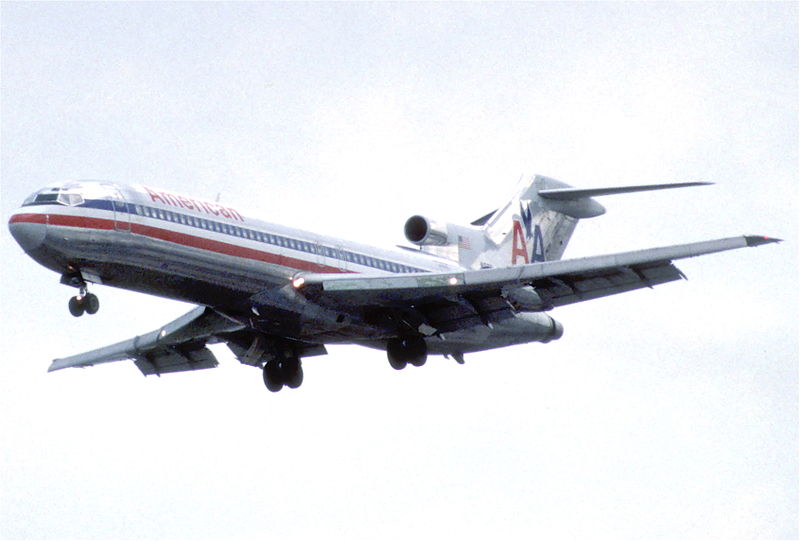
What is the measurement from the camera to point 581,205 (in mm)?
39906

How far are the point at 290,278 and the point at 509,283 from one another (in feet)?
14.6

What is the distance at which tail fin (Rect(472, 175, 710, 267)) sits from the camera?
39.2m

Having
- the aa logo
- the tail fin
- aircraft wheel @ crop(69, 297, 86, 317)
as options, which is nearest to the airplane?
aircraft wheel @ crop(69, 297, 86, 317)

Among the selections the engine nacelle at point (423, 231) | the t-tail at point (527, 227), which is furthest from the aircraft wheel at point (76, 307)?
the t-tail at point (527, 227)

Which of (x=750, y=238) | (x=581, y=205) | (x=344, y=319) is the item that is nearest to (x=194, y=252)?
(x=344, y=319)

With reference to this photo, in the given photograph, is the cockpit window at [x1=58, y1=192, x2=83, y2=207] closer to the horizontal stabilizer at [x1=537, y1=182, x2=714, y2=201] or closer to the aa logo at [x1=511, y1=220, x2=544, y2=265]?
the horizontal stabilizer at [x1=537, y1=182, x2=714, y2=201]

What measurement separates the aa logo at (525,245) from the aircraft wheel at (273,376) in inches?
279

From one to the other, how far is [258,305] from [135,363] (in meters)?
7.53

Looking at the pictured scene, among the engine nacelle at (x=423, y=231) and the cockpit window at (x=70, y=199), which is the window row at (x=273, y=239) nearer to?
the cockpit window at (x=70, y=199)

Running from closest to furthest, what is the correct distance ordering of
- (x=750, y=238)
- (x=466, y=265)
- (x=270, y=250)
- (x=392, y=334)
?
(x=750, y=238) → (x=270, y=250) → (x=392, y=334) → (x=466, y=265)

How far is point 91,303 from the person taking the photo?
97.8 feet

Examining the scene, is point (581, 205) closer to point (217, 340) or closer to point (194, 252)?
point (217, 340)

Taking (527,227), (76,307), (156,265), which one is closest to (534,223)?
(527,227)

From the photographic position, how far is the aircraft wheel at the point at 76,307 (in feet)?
97.6
